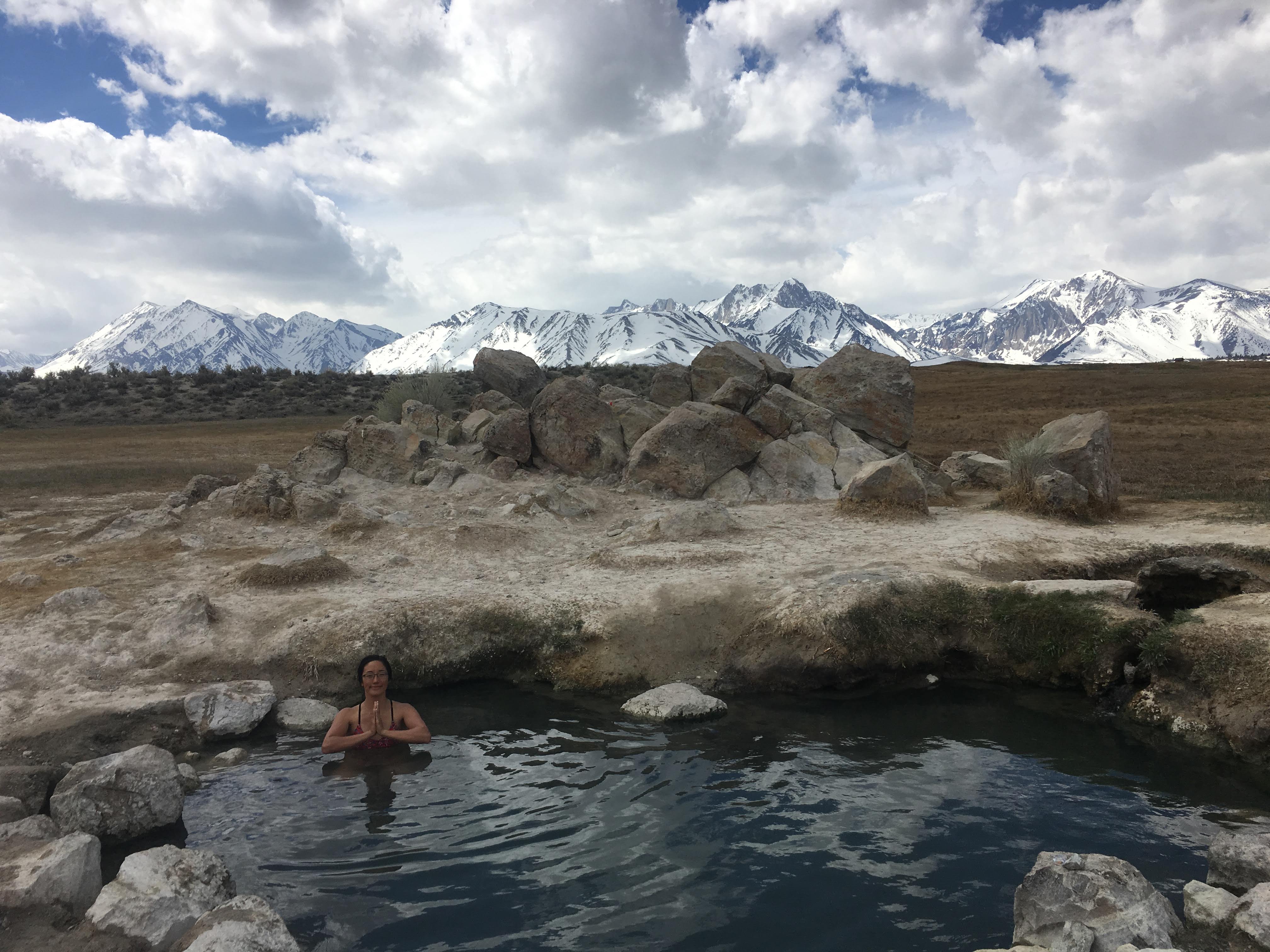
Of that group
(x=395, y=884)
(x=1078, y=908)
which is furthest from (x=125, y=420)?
(x=1078, y=908)

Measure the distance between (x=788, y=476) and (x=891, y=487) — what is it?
4.04 metres

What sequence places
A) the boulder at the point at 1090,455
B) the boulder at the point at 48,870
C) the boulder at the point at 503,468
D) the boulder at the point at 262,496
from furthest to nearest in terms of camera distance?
1. the boulder at the point at 503,468
2. the boulder at the point at 262,496
3. the boulder at the point at 1090,455
4. the boulder at the point at 48,870

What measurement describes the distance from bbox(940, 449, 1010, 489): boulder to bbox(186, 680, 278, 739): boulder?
20.2 meters

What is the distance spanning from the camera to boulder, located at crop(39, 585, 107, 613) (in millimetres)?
13367

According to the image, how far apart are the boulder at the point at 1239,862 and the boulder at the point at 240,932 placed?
762 cm

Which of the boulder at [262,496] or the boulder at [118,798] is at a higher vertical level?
the boulder at [262,496]

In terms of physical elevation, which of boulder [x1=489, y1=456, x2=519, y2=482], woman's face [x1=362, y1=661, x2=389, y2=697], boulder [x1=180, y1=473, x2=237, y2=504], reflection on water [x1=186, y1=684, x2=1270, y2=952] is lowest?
reflection on water [x1=186, y1=684, x2=1270, y2=952]

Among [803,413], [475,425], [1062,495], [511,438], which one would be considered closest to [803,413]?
[803,413]

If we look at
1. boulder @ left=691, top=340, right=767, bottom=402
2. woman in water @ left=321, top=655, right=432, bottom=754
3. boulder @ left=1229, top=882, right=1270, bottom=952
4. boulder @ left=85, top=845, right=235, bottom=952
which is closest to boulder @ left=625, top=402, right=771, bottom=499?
boulder @ left=691, top=340, right=767, bottom=402

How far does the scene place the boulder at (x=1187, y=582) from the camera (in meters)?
12.7

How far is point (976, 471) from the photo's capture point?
25797mm

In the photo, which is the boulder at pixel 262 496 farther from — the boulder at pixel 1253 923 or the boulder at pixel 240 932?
the boulder at pixel 1253 923

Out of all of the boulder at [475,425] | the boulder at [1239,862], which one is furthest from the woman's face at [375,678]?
the boulder at [475,425]

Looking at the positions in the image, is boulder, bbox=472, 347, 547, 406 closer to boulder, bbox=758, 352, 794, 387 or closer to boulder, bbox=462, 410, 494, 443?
boulder, bbox=462, 410, 494, 443
